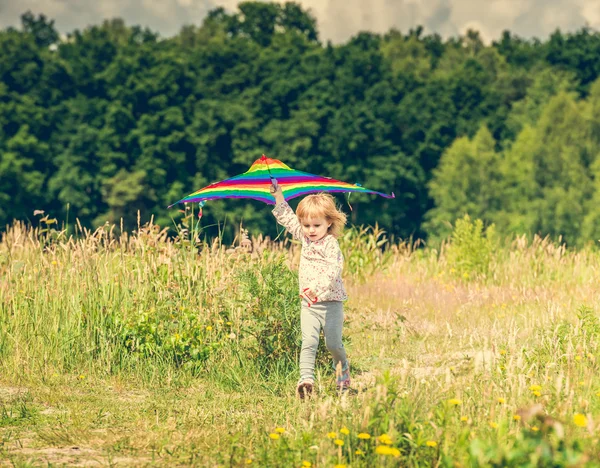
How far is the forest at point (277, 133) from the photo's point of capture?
3594cm

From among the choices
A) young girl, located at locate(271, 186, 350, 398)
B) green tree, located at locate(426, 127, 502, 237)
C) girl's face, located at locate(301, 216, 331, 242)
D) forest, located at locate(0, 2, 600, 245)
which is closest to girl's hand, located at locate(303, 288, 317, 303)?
young girl, located at locate(271, 186, 350, 398)

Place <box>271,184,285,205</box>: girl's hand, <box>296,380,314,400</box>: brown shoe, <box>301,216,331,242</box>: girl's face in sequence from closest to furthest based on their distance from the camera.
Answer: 1. <box>296,380,314,400</box>: brown shoe
2. <box>301,216,331,242</box>: girl's face
3. <box>271,184,285,205</box>: girl's hand

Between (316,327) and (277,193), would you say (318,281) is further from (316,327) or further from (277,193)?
(277,193)

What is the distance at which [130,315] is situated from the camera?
714 cm

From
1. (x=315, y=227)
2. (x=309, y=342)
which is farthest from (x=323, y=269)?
(x=309, y=342)

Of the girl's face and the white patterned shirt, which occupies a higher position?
the girl's face

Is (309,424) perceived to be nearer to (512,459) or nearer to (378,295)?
(512,459)

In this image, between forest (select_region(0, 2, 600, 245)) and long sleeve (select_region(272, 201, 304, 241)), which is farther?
forest (select_region(0, 2, 600, 245))

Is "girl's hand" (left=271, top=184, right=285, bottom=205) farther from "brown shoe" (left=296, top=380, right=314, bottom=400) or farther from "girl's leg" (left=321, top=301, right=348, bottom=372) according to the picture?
"brown shoe" (left=296, top=380, right=314, bottom=400)

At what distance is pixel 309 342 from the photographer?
5.86 metres

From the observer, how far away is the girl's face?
5.84m

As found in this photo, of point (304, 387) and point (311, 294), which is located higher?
point (311, 294)

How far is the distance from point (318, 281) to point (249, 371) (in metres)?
1.19

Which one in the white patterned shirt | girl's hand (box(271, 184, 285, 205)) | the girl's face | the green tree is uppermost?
the green tree
